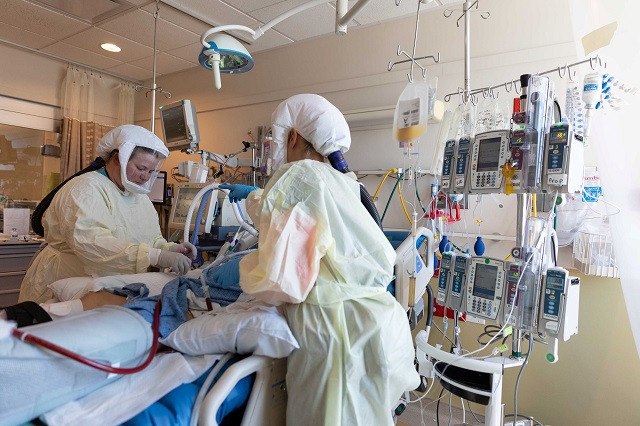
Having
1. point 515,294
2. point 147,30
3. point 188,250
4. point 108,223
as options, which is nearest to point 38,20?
point 147,30

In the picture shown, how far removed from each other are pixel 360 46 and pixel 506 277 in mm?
2330

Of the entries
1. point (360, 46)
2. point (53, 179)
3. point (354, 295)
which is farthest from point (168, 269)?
point (53, 179)

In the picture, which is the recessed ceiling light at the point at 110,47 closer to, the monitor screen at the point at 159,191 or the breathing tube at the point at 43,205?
the monitor screen at the point at 159,191

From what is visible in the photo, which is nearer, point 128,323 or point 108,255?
point 128,323

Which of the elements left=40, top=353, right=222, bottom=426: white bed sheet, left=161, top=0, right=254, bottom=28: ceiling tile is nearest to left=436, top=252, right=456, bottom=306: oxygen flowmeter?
→ left=40, top=353, right=222, bottom=426: white bed sheet

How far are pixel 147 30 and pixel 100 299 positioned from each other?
2.86m

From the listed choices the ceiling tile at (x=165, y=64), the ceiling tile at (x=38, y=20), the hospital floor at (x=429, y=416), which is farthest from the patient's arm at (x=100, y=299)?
the ceiling tile at (x=165, y=64)

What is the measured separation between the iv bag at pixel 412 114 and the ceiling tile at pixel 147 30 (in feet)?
7.72

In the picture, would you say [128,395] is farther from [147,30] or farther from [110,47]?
[110,47]

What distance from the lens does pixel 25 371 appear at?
0.75 metres

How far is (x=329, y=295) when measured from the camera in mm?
1121

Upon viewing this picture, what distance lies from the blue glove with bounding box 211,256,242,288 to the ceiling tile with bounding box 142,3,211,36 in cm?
241

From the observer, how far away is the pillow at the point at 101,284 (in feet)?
5.12

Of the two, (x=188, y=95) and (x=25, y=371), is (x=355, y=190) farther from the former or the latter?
(x=188, y=95)
